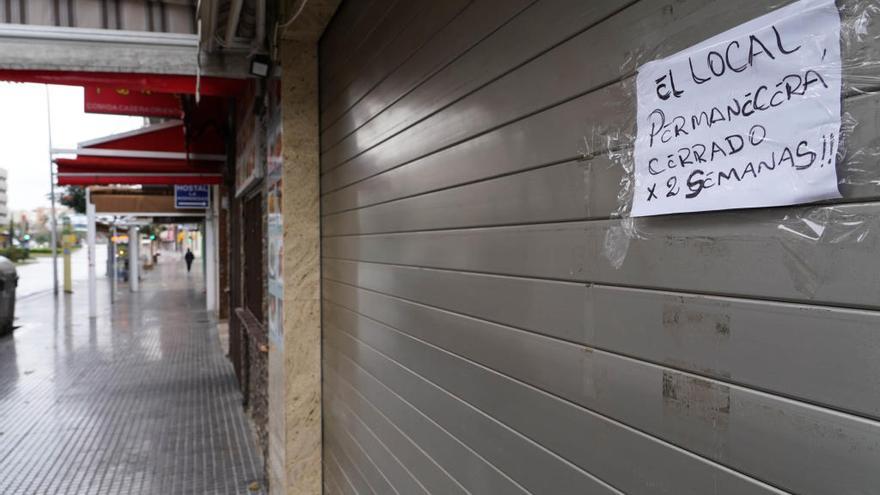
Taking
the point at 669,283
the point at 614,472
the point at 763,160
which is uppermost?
the point at 763,160

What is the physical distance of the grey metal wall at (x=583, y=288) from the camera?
0.86 metres

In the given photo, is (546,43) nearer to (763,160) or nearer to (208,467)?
(763,160)

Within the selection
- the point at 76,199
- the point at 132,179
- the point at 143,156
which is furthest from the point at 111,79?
the point at 76,199

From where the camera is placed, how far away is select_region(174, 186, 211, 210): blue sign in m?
13.4

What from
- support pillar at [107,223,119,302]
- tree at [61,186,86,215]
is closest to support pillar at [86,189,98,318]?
support pillar at [107,223,119,302]

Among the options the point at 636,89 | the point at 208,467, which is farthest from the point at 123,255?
the point at 636,89

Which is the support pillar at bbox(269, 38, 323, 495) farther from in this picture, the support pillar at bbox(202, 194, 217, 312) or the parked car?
the support pillar at bbox(202, 194, 217, 312)

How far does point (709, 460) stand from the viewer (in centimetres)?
106

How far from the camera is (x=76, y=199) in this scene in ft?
104

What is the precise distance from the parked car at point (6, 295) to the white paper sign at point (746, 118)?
48.2 ft

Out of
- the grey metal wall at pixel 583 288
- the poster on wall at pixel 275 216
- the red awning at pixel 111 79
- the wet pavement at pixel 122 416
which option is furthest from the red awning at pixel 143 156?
the grey metal wall at pixel 583 288

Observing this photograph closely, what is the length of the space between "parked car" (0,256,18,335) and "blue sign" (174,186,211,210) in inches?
147

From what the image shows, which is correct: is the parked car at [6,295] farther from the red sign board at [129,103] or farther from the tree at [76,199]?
the tree at [76,199]

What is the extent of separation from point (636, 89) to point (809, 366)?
64 cm
